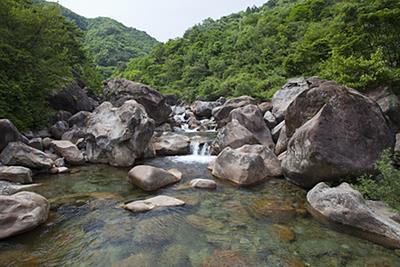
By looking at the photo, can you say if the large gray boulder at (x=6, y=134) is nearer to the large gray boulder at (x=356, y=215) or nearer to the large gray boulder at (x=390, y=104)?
the large gray boulder at (x=356, y=215)

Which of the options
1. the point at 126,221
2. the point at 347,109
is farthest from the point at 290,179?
the point at 126,221

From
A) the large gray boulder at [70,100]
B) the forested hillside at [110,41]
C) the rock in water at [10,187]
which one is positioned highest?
the forested hillside at [110,41]

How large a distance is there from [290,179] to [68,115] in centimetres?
1580

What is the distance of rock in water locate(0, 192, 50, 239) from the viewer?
6793 millimetres

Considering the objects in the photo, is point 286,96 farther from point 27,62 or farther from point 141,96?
point 27,62

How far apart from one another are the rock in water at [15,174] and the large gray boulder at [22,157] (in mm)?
819

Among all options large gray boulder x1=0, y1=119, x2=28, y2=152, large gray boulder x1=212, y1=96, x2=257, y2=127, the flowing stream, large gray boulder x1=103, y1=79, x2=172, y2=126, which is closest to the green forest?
large gray boulder x1=0, y1=119, x2=28, y2=152

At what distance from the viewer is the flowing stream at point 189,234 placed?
611 centimetres

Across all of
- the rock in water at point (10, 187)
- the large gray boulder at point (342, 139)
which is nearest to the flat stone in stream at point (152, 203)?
the rock in water at point (10, 187)

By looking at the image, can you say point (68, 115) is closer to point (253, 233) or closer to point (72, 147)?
point (72, 147)

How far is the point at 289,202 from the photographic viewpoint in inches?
364

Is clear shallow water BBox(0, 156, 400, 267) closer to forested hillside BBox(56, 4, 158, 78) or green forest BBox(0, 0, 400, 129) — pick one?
green forest BBox(0, 0, 400, 129)

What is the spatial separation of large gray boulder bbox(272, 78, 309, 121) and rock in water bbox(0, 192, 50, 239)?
13.7m

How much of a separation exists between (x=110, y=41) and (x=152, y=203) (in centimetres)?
9264
